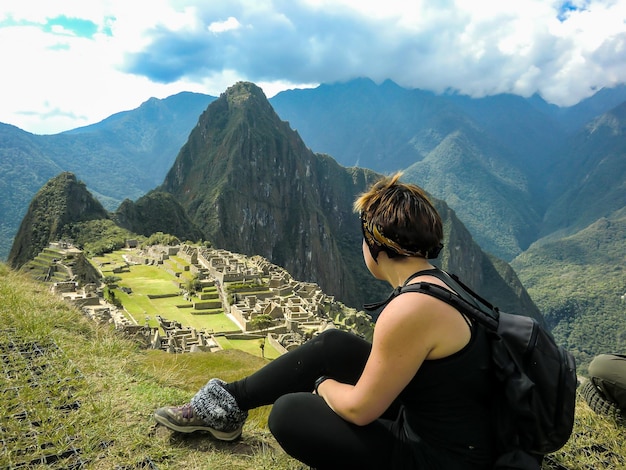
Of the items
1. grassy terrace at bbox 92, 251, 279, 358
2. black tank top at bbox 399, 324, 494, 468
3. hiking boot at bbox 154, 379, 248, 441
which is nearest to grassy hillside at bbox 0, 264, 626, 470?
hiking boot at bbox 154, 379, 248, 441

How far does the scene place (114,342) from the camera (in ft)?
16.4

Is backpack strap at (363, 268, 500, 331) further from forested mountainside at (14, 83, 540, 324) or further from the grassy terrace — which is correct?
forested mountainside at (14, 83, 540, 324)

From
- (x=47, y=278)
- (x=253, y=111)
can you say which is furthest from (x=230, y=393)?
(x=253, y=111)

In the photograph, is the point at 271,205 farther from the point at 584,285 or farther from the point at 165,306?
the point at 165,306

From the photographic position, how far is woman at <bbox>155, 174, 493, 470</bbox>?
2.04 m

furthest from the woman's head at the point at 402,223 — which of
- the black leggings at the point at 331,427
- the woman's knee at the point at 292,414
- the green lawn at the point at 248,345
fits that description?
the green lawn at the point at 248,345

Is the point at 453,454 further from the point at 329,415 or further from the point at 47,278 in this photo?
the point at 47,278

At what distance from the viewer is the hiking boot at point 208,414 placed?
302 cm

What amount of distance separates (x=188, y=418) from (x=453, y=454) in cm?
174

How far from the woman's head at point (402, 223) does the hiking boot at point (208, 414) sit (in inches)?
57.9

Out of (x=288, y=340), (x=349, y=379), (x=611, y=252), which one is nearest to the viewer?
(x=349, y=379)

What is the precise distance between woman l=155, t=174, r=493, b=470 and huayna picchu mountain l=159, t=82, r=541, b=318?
99.9m

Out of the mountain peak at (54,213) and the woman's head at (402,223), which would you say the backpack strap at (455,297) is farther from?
the mountain peak at (54,213)

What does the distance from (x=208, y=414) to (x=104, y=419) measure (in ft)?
2.60
